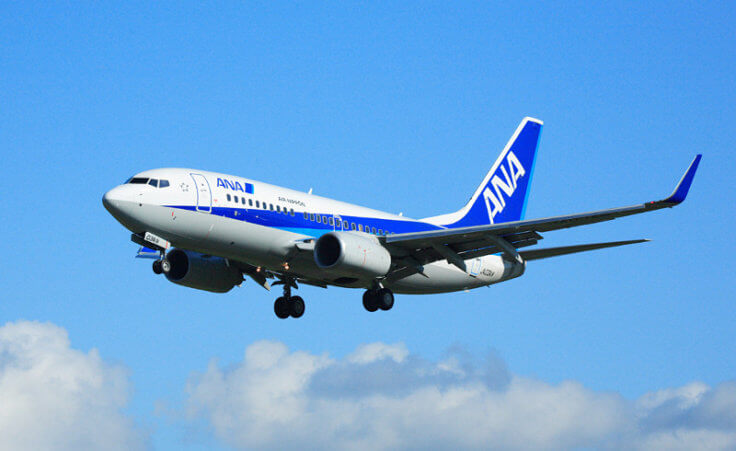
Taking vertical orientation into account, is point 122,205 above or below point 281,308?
below

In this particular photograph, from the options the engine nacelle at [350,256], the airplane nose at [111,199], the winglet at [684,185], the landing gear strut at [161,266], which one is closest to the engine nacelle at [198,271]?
the landing gear strut at [161,266]

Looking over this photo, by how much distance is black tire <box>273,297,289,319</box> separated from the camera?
44.3 m

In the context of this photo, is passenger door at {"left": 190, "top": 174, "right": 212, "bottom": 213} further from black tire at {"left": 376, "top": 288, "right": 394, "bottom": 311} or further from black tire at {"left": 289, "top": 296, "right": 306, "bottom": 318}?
black tire at {"left": 289, "top": 296, "right": 306, "bottom": 318}

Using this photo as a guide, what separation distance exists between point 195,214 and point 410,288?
11.2 m

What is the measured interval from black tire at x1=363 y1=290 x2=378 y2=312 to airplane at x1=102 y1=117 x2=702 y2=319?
40mm

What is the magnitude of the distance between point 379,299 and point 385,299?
9.4 inches

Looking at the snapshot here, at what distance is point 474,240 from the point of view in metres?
40.4

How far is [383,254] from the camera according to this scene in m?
39.5

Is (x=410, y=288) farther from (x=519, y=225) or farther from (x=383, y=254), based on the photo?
(x=519, y=225)

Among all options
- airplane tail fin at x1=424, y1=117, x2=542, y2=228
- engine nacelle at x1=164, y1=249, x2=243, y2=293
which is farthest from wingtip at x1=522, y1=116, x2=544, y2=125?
engine nacelle at x1=164, y1=249, x2=243, y2=293

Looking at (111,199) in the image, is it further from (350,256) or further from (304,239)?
(350,256)

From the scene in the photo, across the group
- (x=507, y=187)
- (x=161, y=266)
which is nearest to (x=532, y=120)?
(x=507, y=187)

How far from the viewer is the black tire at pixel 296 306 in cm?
4416

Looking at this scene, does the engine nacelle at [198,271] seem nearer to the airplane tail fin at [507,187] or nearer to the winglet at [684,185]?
the airplane tail fin at [507,187]
